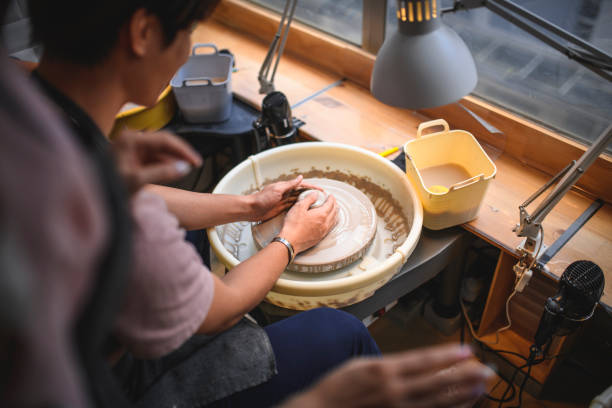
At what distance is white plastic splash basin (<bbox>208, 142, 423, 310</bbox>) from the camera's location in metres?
1.04

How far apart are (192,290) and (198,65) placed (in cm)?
127

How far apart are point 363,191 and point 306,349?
1.95ft

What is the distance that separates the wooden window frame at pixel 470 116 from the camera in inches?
51.6

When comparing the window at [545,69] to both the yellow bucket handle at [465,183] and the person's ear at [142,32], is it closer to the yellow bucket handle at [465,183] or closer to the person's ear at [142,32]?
the yellow bucket handle at [465,183]

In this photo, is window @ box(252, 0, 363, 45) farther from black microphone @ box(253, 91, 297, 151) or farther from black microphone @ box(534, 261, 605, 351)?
black microphone @ box(534, 261, 605, 351)

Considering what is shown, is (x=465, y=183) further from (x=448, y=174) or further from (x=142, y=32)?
(x=142, y=32)

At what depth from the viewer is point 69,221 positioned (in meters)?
0.35

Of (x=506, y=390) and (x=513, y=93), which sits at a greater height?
(x=513, y=93)

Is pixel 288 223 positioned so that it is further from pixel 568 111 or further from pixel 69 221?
pixel 568 111

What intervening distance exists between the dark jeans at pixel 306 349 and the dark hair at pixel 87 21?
27.1 inches

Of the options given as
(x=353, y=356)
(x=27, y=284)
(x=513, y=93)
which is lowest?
(x=353, y=356)

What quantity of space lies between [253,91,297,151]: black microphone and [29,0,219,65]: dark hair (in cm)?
72

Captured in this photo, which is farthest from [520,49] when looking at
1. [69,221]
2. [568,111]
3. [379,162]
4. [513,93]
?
[69,221]

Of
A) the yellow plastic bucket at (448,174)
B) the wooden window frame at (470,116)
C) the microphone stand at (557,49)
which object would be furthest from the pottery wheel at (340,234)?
the wooden window frame at (470,116)
